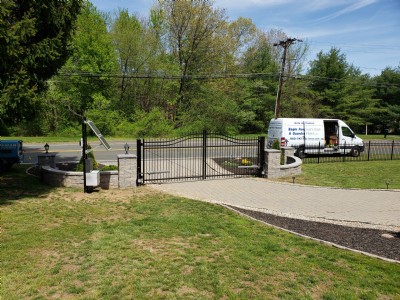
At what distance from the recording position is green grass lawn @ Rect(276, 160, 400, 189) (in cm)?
1209

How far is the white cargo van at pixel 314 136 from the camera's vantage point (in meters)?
19.3

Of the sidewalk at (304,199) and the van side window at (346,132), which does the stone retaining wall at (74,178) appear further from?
the van side window at (346,132)

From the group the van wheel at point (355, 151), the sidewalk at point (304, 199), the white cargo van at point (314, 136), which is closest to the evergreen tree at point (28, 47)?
the sidewalk at point (304, 199)

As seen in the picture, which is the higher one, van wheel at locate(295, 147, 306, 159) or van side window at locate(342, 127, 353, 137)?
van side window at locate(342, 127, 353, 137)

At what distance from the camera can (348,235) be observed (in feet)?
22.1

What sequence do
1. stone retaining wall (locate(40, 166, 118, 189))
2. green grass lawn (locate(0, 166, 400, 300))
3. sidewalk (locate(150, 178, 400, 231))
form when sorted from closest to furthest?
green grass lawn (locate(0, 166, 400, 300)) → sidewalk (locate(150, 178, 400, 231)) → stone retaining wall (locate(40, 166, 118, 189))

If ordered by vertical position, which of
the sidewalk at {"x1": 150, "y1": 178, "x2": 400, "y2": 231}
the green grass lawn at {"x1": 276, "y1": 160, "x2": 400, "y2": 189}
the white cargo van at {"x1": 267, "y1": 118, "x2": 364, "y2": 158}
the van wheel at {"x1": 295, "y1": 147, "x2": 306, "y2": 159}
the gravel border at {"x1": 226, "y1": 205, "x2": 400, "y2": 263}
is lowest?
the gravel border at {"x1": 226, "y1": 205, "x2": 400, "y2": 263}

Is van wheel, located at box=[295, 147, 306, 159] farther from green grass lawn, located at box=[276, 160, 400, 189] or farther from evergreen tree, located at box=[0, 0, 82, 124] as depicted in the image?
evergreen tree, located at box=[0, 0, 82, 124]

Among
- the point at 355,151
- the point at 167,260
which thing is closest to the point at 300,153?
the point at 355,151

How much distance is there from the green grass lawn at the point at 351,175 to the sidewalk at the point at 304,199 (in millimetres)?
1172

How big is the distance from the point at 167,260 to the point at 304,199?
5856mm

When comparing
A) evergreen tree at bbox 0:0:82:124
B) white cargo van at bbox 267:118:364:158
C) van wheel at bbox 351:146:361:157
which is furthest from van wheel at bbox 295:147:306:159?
evergreen tree at bbox 0:0:82:124

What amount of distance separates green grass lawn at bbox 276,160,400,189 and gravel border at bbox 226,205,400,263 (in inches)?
189

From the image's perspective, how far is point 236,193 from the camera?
1021 centimetres
